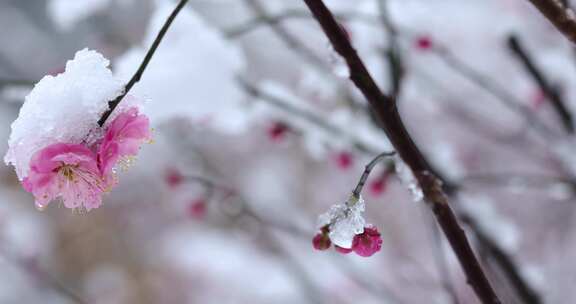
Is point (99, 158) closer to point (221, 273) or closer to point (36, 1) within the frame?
point (221, 273)

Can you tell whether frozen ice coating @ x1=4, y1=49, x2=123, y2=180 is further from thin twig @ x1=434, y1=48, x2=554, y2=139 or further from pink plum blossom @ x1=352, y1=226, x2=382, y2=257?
thin twig @ x1=434, y1=48, x2=554, y2=139

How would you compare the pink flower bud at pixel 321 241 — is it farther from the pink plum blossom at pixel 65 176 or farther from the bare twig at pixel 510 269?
the bare twig at pixel 510 269

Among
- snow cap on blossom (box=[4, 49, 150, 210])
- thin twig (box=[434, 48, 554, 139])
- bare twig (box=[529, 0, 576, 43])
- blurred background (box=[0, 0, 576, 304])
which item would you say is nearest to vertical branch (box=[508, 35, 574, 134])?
blurred background (box=[0, 0, 576, 304])

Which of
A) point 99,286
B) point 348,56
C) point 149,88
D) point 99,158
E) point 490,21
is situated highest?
point 490,21

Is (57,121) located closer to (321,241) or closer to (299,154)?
(321,241)

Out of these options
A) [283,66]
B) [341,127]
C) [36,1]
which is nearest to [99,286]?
[283,66]

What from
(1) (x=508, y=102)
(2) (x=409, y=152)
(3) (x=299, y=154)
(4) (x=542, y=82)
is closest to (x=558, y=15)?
(2) (x=409, y=152)

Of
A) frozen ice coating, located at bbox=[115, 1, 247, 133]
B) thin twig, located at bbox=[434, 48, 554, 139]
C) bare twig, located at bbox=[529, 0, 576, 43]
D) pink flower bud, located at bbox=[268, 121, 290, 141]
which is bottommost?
bare twig, located at bbox=[529, 0, 576, 43]

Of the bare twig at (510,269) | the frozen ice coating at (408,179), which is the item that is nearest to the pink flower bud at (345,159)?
the bare twig at (510,269)
